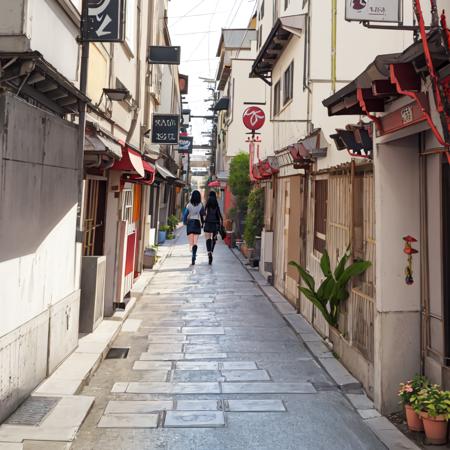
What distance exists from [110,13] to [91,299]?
4502 millimetres

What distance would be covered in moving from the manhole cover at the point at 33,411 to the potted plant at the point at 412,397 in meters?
3.68

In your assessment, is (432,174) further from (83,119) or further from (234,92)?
(234,92)

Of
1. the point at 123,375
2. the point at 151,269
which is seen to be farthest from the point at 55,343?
the point at 151,269

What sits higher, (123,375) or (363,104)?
(363,104)

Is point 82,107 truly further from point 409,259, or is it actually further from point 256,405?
point 409,259

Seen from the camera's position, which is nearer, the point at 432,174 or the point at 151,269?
the point at 432,174

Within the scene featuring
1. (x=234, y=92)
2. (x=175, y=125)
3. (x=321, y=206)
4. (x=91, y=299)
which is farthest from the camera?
(x=234, y=92)

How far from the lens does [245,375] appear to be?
656 cm

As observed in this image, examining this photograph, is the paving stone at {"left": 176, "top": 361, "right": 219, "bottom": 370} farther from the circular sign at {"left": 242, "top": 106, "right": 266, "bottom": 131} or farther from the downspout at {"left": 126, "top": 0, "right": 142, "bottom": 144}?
the circular sign at {"left": 242, "top": 106, "right": 266, "bottom": 131}

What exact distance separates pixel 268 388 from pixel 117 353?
8.74 feet

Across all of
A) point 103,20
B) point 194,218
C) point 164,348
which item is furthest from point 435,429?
point 194,218

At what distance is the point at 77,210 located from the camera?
7.09 metres

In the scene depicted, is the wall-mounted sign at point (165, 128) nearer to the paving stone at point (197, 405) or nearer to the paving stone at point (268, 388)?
the paving stone at point (268, 388)

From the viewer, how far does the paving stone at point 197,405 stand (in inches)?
212
